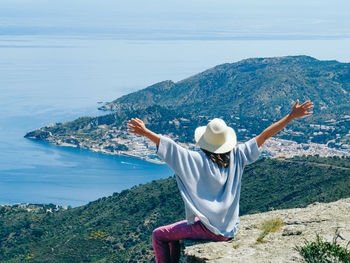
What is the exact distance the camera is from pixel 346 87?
584ft

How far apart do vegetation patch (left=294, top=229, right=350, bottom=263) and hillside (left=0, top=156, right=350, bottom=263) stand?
23996mm

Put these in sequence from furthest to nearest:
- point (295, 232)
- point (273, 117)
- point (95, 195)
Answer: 1. point (273, 117)
2. point (95, 195)
3. point (295, 232)

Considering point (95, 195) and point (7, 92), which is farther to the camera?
point (7, 92)

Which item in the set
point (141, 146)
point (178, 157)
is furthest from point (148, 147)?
point (178, 157)

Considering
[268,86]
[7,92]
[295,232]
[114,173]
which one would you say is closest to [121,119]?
[114,173]

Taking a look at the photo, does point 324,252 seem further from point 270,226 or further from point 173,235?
point 173,235

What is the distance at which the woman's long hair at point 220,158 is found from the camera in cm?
459

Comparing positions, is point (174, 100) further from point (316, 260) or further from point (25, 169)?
A: point (316, 260)

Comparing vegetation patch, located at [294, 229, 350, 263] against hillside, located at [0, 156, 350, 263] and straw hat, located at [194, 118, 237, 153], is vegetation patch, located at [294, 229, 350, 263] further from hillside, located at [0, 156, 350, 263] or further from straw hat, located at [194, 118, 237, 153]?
hillside, located at [0, 156, 350, 263]

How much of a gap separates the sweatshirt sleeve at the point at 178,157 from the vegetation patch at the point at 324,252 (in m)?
1.31

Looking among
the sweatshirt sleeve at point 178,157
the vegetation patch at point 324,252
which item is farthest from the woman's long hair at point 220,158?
the vegetation patch at point 324,252

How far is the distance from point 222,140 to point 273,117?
150867mm

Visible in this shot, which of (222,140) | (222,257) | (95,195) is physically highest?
(222,140)

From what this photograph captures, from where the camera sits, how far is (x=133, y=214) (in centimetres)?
4497
